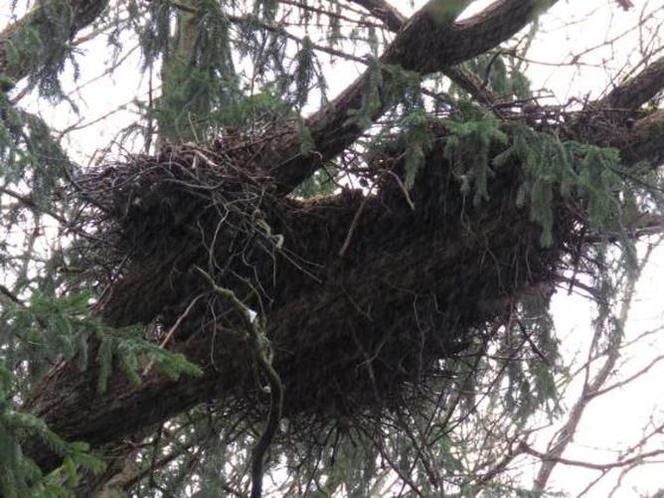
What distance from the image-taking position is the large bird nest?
327cm

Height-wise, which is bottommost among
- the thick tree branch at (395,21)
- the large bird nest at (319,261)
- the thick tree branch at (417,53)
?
the large bird nest at (319,261)

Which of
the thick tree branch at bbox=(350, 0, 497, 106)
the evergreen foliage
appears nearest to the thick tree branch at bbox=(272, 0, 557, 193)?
the evergreen foliage

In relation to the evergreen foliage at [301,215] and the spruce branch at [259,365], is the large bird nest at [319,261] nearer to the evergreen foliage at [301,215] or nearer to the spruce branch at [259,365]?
the evergreen foliage at [301,215]

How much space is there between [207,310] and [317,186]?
143cm

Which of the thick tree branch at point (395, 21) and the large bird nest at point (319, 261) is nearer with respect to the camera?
the large bird nest at point (319, 261)

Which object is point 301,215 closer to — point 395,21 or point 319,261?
point 319,261

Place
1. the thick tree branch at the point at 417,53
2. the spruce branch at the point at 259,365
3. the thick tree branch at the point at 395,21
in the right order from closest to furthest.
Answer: the spruce branch at the point at 259,365 → the thick tree branch at the point at 417,53 → the thick tree branch at the point at 395,21

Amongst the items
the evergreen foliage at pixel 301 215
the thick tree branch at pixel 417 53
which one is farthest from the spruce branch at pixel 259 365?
the thick tree branch at pixel 417 53

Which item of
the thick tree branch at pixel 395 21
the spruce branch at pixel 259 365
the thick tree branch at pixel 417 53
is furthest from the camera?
the thick tree branch at pixel 395 21

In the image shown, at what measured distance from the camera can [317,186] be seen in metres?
4.68

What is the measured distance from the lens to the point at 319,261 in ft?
11.1

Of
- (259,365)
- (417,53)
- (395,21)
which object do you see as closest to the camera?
(259,365)

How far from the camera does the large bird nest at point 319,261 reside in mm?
3266

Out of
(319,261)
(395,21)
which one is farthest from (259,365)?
(395,21)
